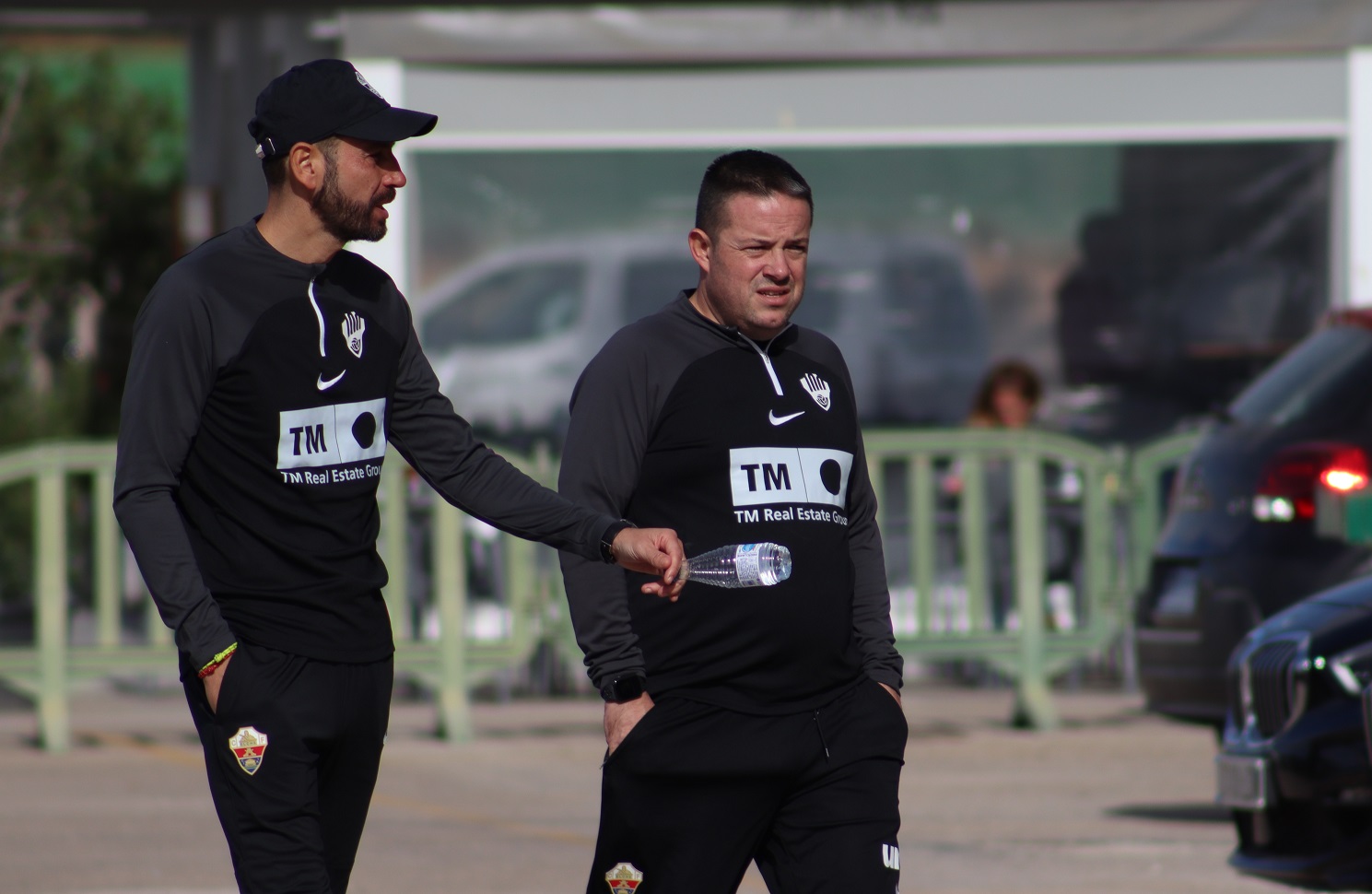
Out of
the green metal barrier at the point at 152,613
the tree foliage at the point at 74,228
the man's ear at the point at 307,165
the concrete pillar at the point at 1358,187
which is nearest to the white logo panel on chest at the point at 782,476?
the man's ear at the point at 307,165

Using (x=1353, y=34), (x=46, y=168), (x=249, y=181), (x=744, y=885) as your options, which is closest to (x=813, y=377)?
(x=744, y=885)

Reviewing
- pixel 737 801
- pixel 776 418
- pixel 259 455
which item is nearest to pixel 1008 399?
pixel 776 418

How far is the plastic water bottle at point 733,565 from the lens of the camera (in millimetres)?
4176

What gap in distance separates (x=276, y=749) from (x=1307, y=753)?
121 inches

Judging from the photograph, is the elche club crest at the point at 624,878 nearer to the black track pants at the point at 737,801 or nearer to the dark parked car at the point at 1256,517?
the black track pants at the point at 737,801

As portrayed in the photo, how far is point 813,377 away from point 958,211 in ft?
31.5

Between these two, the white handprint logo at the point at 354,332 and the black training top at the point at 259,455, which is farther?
the white handprint logo at the point at 354,332

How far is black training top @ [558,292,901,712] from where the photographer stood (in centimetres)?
421

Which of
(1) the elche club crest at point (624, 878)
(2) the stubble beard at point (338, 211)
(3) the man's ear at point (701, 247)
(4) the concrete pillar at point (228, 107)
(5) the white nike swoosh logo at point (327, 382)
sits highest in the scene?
(4) the concrete pillar at point (228, 107)

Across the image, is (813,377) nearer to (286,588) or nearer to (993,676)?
(286,588)

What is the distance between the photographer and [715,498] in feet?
13.9

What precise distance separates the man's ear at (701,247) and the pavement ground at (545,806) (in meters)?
3.02

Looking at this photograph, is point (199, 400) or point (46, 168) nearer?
point (199, 400)

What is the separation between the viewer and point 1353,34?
13.1 m
